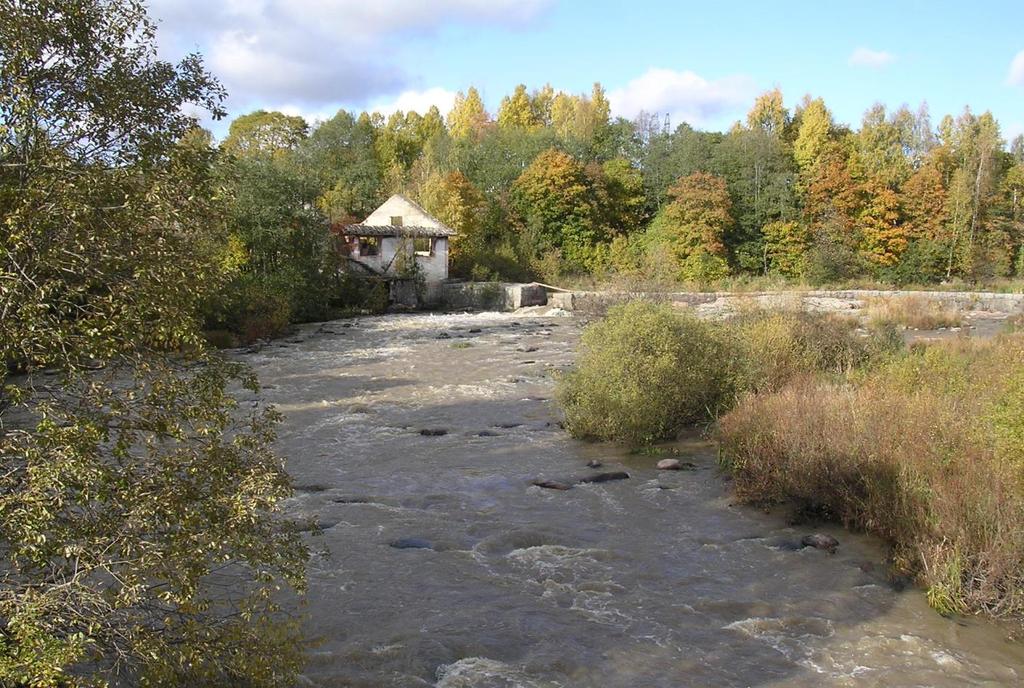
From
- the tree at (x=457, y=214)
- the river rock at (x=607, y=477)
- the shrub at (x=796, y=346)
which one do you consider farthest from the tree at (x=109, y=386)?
the tree at (x=457, y=214)

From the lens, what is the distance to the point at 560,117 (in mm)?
82375

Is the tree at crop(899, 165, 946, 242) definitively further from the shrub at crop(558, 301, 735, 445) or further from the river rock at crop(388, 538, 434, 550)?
the river rock at crop(388, 538, 434, 550)

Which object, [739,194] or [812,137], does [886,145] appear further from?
[739,194]

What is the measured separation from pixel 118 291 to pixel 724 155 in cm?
6246

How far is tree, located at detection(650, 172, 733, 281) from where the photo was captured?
184 feet

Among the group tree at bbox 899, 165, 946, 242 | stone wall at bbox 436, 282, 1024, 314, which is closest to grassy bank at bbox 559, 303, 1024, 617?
stone wall at bbox 436, 282, 1024, 314

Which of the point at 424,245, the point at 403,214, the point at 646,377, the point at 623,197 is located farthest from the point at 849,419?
the point at 623,197

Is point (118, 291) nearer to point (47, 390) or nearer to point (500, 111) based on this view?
point (47, 390)

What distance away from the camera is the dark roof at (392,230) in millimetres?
46719

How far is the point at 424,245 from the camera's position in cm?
4947

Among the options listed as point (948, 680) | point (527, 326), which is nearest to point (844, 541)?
point (948, 680)

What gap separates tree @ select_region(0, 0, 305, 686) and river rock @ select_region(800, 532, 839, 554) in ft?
21.1

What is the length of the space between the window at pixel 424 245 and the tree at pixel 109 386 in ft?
142

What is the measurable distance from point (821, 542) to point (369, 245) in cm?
4088
